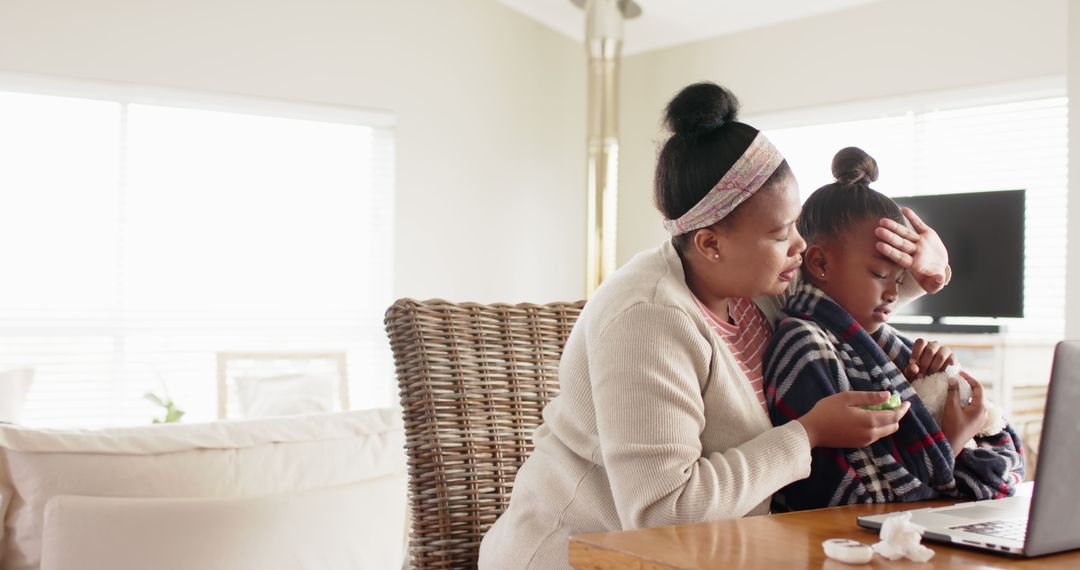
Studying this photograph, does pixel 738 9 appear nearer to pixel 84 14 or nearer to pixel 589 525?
pixel 84 14

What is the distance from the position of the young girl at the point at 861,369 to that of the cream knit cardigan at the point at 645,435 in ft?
0.25

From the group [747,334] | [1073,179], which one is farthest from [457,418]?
[1073,179]

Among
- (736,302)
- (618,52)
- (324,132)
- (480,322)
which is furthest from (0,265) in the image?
(736,302)

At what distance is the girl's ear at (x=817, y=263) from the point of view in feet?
5.03

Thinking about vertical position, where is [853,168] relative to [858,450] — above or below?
above

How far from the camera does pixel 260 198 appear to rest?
5414 millimetres

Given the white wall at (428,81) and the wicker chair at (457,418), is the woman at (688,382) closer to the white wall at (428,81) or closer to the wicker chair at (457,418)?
the wicker chair at (457,418)

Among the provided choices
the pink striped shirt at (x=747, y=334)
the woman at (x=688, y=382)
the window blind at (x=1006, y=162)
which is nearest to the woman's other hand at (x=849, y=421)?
the woman at (x=688, y=382)

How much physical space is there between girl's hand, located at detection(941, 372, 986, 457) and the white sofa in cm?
105

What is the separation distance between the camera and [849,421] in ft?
4.00

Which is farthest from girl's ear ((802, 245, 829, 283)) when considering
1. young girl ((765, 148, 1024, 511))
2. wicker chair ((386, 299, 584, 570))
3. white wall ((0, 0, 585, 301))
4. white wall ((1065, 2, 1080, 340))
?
white wall ((0, 0, 585, 301))

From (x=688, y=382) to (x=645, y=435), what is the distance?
0.09 m

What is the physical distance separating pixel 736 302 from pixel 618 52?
431 centimetres

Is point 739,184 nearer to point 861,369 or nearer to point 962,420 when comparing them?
point 861,369
